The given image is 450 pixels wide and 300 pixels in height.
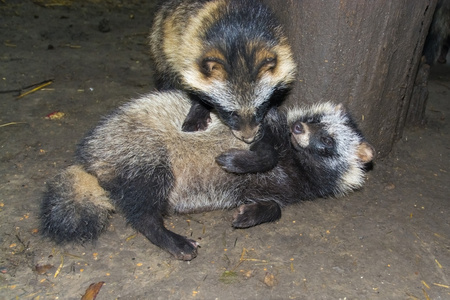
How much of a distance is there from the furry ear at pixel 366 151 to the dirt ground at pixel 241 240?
0.33 metres

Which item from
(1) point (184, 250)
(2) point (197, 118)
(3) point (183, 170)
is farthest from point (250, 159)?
(1) point (184, 250)

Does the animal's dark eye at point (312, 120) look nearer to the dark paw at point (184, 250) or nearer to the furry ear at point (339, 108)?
the furry ear at point (339, 108)

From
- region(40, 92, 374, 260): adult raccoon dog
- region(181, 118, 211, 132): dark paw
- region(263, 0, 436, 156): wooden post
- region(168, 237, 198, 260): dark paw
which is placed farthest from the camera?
region(181, 118, 211, 132): dark paw

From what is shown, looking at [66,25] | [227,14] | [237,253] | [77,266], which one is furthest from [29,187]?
[66,25]

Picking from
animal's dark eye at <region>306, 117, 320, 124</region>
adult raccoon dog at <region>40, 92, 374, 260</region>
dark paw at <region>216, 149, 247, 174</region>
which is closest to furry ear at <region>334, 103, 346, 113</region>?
adult raccoon dog at <region>40, 92, 374, 260</region>

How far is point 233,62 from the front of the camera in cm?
350

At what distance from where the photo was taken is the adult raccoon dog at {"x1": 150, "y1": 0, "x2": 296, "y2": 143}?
11.6 ft

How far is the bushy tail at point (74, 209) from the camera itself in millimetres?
3334

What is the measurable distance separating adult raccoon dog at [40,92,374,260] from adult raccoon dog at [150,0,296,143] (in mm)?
223

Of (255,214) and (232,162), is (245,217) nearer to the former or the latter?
(255,214)

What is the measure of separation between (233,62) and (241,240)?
1352 mm

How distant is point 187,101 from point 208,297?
1897mm

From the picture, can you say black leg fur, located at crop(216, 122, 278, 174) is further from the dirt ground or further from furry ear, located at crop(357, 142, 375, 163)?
furry ear, located at crop(357, 142, 375, 163)

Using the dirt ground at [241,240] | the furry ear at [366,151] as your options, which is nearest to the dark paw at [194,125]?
the dirt ground at [241,240]
